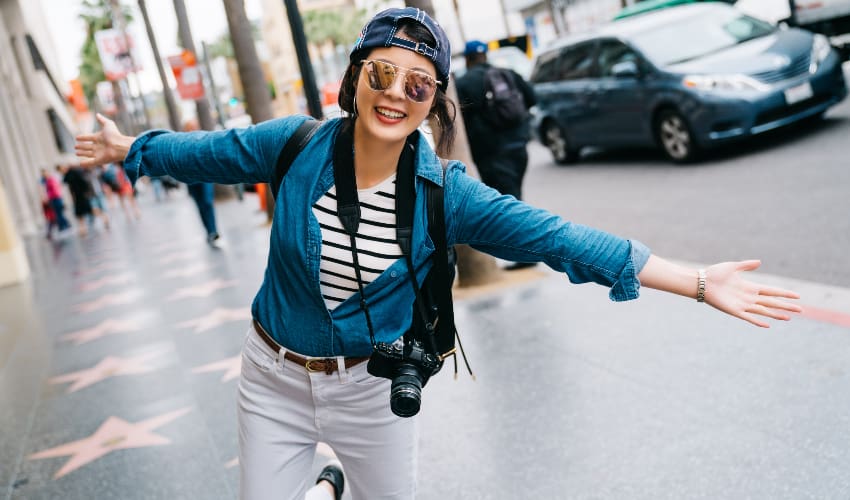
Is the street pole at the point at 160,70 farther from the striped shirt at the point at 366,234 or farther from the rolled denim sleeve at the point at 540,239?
the rolled denim sleeve at the point at 540,239

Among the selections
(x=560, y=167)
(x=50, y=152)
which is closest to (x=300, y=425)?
(x=560, y=167)

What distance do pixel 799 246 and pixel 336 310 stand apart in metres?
5.18

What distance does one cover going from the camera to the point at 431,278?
7.52 feet

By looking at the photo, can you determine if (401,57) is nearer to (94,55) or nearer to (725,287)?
(725,287)

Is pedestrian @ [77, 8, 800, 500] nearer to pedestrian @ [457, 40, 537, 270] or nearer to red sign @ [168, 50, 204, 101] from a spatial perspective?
pedestrian @ [457, 40, 537, 270]

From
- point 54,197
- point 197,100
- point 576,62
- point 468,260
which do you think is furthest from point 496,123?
point 54,197

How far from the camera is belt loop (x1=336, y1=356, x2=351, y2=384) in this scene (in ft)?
7.57

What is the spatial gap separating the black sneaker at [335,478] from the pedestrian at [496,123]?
3977 mm

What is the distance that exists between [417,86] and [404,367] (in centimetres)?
76

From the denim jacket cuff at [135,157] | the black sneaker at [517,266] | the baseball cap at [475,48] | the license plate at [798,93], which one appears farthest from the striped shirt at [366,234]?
the license plate at [798,93]

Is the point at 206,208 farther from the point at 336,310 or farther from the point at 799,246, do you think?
the point at 336,310

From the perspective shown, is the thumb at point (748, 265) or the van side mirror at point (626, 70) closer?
the thumb at point (748, 265)

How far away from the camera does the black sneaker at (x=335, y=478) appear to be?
323cm

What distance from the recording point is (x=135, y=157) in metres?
2.35
